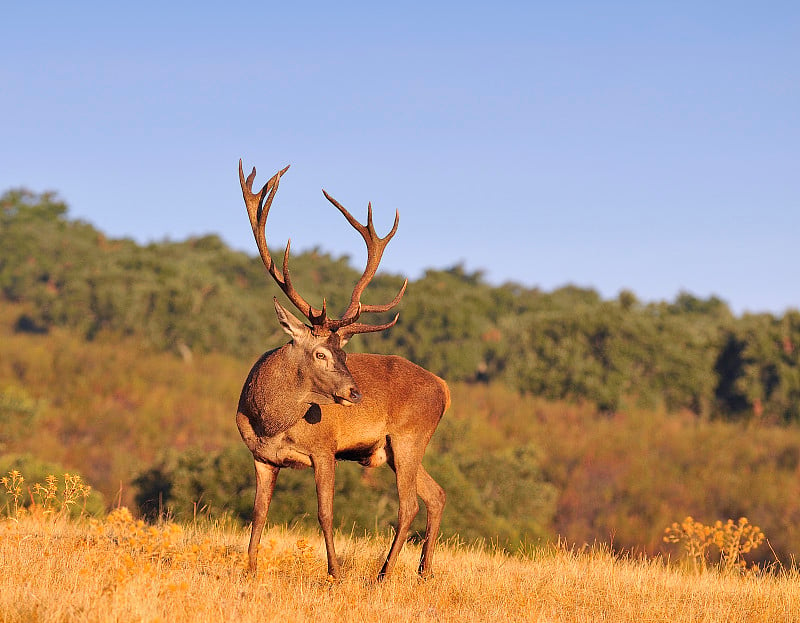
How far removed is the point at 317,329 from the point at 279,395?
0.65 meters

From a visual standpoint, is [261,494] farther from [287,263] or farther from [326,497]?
[287,263]

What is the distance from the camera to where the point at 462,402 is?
4138cm

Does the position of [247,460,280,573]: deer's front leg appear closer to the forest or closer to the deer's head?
the deer's head

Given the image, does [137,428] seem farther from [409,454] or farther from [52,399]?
[409,454]

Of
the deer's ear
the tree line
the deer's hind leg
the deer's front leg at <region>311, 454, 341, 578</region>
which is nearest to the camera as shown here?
the deer's front leg at <region>311, 454, 341, 578</region>

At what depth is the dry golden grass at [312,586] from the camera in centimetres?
585

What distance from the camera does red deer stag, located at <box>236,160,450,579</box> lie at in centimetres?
775

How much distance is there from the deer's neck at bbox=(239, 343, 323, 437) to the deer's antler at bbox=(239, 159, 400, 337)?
1.30ft

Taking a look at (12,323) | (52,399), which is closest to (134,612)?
(52,399)

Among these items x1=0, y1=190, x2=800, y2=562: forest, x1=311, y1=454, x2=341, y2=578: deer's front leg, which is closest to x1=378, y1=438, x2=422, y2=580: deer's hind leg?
x1=311, y1=454, x2=341, y2=578: deer's front leg

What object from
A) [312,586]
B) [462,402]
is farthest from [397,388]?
[462,402]

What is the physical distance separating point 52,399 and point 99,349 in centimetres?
649

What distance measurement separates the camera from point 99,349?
43406 mm

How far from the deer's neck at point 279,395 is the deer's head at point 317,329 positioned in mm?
31
